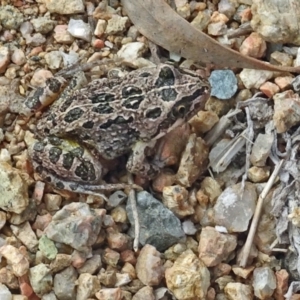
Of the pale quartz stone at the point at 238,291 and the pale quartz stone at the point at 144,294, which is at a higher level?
the pale quartz stone at the point at 238,291

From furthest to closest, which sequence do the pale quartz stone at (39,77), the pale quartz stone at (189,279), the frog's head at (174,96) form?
the pale quartz stone at (39,77) < the frog's head at (174,96) < the pale quartz stone at (189,279)

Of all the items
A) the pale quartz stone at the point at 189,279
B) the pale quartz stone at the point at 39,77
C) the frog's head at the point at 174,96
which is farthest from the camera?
the pale quartz stone at the point at 39,77

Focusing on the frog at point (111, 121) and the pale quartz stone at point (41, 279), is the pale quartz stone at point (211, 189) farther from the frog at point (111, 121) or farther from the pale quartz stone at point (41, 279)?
the pale quartz stone at point (41, 279)

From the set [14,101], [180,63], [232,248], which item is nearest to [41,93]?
[14,101]

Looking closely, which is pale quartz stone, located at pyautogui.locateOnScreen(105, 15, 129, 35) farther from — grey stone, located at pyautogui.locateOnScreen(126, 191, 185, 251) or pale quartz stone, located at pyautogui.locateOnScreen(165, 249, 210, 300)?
pale quartz stone, located at pyautogui.locateOnScreen(165, 249, 210, 300)

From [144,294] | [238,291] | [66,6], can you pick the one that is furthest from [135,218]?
[66,6]

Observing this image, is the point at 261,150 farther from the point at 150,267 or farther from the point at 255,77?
the point at 150,267

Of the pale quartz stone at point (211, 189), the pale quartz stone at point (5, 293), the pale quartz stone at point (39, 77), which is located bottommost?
the pale quartz stone at point (5, 293)

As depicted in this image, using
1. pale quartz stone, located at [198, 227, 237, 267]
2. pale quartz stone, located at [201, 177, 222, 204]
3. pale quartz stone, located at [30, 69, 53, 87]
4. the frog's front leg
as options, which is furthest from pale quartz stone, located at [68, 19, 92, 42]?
pale quartz stone, located at [198, 227, 237, 267]

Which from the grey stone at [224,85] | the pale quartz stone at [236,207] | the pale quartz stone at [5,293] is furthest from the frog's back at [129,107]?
the pale quartz stone at [5,293]
